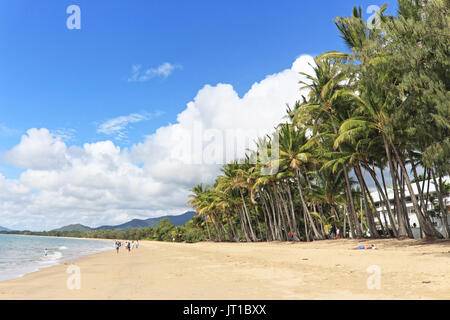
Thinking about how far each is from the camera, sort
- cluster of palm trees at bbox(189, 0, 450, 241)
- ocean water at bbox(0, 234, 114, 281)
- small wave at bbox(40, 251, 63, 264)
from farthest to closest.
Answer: small wave at bbox(40, 251, 63, 264) < ocean water at bbox(0, 234, 114, 281) < cluster of palm trees at bbox(189, 0, 450, 241)

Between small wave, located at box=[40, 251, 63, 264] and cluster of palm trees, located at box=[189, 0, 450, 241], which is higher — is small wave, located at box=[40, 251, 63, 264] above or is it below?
below

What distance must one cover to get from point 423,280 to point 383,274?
132 cm

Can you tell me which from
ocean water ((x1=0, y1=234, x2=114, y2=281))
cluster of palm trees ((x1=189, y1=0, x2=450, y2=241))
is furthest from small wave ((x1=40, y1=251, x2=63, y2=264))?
cluster of palm trees ((x1=189, y1=0, x2=450, y2=241))

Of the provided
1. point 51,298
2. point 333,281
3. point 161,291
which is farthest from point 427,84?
point 51,298

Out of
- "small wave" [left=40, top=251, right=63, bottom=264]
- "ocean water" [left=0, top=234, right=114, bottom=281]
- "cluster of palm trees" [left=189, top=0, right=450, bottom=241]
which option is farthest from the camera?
"small wave" [left=40, top=251, right=63, bottom=264]

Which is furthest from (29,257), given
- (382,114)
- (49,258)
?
(382,114)

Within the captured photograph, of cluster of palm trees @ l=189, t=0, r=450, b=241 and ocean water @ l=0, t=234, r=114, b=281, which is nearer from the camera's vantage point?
cluster of palm trees @ l=189, t=0, r=450, b=241

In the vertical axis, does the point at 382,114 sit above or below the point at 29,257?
above

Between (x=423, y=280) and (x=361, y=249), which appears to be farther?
(x=361, y=249)

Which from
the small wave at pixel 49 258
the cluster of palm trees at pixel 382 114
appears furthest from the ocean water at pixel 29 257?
the cluster of palm trees at pixel 382 114

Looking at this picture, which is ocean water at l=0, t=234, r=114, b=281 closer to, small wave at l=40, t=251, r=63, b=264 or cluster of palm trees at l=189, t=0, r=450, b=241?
small wave at l=40, t=251, r=63, b=264

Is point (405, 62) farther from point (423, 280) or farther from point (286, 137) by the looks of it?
point (286, 137)

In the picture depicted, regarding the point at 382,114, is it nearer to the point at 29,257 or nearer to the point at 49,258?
the point at 49,258
